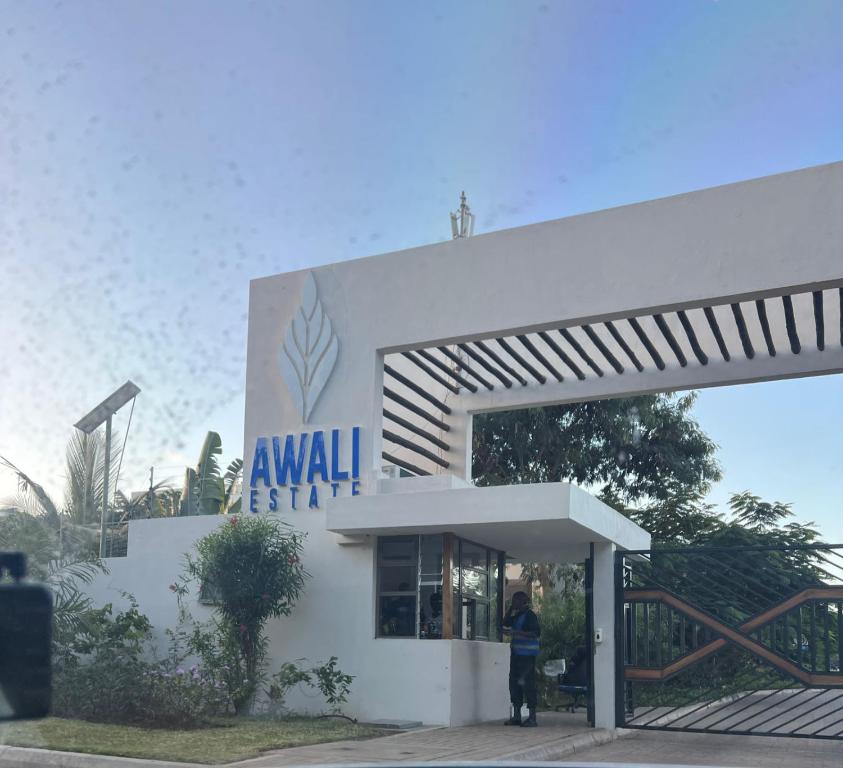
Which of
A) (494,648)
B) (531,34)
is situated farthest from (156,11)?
(494,648)

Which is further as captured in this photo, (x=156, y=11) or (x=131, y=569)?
(x=131, y=569)

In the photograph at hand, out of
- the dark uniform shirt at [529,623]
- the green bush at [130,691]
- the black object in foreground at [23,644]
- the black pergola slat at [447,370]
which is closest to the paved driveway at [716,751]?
the dark uniform shirt at [529,623]

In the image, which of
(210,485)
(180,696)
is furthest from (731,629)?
(210,485)

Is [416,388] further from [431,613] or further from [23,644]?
[23,644]

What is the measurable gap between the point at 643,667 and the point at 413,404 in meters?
6.17

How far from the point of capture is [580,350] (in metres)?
17.1

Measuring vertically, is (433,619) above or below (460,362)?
below

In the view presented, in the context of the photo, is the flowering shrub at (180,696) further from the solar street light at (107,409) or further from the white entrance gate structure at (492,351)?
the solar street light at (107,409)

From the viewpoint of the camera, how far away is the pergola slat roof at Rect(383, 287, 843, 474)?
15.5 metres

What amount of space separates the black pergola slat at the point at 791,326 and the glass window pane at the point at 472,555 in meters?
5.44

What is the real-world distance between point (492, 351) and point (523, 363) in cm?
80

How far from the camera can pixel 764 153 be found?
49.8 ft

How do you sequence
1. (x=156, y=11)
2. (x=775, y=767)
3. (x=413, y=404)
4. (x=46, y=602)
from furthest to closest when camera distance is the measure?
(x=413, y=404) < (x=156, y=11) < (x=775, y=767) < (x=46, y=602)

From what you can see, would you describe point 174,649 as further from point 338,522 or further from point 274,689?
point 338,522
